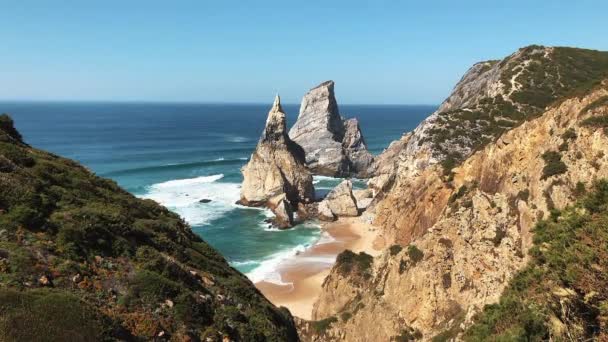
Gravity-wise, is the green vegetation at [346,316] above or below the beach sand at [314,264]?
above

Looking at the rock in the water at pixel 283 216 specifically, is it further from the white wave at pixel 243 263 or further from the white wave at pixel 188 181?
the white wave at pixel 188 181

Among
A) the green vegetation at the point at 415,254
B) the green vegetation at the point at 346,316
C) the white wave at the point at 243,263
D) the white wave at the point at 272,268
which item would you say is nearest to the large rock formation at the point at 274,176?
the white wave at the point at 272,268

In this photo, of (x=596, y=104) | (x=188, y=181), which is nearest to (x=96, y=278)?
(x=596, y=104)

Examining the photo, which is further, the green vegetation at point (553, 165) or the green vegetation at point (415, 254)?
the green vegetation at point (415, 254)

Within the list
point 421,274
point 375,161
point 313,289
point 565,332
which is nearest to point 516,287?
point 565,332

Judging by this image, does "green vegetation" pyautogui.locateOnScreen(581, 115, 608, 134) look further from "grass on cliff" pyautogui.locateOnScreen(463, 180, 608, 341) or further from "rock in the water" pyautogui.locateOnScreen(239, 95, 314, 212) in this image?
"rock in the water" pyautogui.locateOnScreen(239, 95, 314, 212)

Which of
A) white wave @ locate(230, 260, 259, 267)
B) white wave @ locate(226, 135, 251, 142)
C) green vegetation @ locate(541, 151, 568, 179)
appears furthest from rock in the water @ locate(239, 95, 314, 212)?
white wave @ locate(226, 135, 251, 142)

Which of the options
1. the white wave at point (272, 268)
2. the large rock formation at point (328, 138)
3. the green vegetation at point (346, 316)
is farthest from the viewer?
the large rock formation at point (328, 138)

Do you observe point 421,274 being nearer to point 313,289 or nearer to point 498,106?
point 313,289
